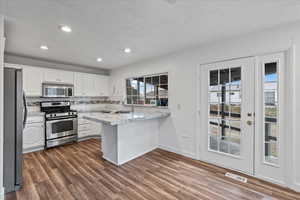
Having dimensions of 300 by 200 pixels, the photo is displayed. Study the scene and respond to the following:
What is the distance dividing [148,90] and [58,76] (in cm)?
258

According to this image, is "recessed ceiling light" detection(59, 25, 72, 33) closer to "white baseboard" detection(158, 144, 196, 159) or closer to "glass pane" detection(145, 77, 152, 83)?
"glass pane" detection(145, 77, 152, 83)

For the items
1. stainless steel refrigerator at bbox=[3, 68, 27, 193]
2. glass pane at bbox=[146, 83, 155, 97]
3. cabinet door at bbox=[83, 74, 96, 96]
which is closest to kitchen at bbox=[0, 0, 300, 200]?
stainless steel refrigerator at bbox=[3, 68, 27, 193]

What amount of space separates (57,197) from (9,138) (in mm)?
1076

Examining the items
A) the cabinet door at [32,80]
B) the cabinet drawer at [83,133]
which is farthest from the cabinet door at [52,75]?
the cabinet drawer at [83,133]

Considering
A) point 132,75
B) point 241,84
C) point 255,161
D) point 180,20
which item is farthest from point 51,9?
point 255,161

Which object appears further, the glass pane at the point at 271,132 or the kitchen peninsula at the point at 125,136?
the kitchen peninsula at the point at 125,136

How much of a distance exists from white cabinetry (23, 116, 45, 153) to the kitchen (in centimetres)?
2

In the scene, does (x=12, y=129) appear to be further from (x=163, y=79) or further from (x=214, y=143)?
(x=214, y=143)

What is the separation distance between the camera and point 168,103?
11.3 feet

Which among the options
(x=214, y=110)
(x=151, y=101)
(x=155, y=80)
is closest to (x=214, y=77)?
(x=214, y=110)

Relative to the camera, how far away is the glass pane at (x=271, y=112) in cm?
214

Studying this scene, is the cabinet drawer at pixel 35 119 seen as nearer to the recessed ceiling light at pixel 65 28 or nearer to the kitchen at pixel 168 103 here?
the kitchen at pixel 168 103

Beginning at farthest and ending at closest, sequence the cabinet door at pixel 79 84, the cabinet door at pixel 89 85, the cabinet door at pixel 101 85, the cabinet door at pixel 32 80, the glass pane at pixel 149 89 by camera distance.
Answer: the cabinet door at pixel 101 85
the cabinet door at pixel 89 85
the cabinet door at pixel 79 84
the glass pane at pixel 149 89
the cabinet door at pixel 32 80

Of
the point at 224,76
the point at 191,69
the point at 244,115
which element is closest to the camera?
the point at 244,115
